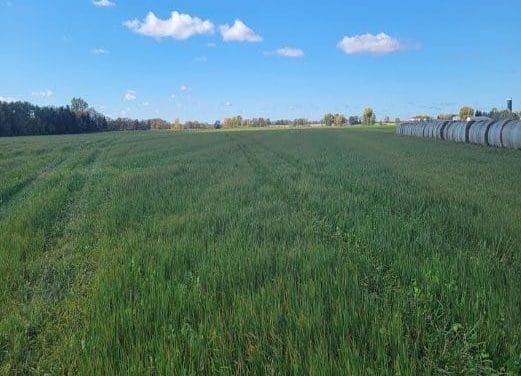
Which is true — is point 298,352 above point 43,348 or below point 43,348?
above

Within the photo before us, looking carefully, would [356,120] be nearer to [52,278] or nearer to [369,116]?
[369,116]

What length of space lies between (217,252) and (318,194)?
19.7 feet

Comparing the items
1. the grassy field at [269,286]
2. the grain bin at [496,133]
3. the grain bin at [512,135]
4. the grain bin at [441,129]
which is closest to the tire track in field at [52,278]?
the grassy field at [269,286]

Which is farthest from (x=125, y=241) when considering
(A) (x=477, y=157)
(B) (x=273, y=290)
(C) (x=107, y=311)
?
(A) (x=477, y=157)

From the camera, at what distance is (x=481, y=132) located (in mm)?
31156

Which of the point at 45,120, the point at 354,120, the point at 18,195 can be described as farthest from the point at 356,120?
the point at 18,195

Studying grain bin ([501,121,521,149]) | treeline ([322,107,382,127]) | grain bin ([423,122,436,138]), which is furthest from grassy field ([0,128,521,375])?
treeline ([322,107,382,127])

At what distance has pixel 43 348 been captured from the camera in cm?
502

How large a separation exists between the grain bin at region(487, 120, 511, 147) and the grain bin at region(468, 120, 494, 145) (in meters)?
0.69

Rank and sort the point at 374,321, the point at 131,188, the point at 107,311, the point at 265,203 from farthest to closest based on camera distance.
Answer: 1. the point at 131,188
2. the point at 265,203
3. the point at 107,311
4. the point at 374,321

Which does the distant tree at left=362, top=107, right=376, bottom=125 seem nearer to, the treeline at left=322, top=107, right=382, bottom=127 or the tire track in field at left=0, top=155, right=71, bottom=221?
the treeline at left=322, top=107, right=382, bottom=127

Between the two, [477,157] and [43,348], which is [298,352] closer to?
[43,348]

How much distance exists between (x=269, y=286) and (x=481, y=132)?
96.9 ft

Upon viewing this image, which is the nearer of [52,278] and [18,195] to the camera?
[52,278]
